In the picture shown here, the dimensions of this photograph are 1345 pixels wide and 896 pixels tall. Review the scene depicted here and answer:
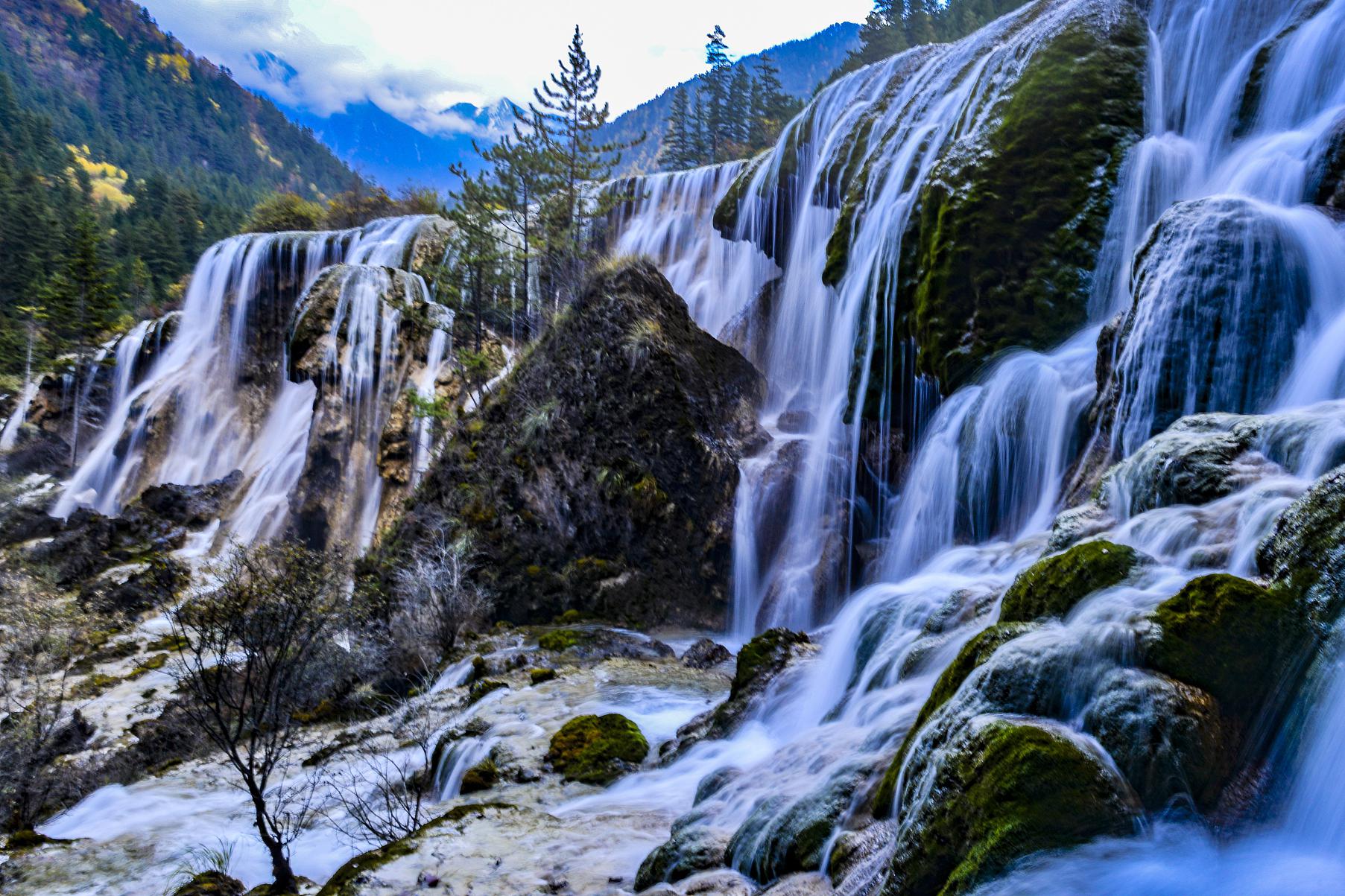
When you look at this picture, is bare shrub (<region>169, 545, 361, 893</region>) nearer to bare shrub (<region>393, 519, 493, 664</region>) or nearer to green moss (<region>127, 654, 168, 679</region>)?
bare shrub (<region>393, 519, 493, 664</region>)

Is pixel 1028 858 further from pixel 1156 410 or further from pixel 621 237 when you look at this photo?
pixel 621 237

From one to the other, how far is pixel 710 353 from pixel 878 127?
8438 mm

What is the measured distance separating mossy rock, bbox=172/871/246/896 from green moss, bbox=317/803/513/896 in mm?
1736

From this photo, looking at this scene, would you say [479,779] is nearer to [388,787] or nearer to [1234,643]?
[388,787]

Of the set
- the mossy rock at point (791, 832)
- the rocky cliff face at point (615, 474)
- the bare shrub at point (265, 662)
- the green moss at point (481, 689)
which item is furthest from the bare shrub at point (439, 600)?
the mossy rock at point (791, 832)

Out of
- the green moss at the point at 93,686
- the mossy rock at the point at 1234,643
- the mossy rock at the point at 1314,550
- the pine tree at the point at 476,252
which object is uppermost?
the pine tree at the point at 476,252

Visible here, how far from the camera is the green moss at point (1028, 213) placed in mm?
15211

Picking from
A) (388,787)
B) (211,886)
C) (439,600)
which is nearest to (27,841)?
(211,886)

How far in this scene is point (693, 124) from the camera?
72.1 meters

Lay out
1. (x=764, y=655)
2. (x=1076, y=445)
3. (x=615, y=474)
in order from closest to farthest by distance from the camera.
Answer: (x=764, y=655)
(x=1076, y=445)
(x=615, y=474)

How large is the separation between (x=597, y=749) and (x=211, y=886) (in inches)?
157

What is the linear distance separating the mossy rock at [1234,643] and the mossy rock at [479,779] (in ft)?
22.6

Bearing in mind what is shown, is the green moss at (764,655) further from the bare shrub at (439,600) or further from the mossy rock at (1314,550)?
the bare shrub at (439,600)

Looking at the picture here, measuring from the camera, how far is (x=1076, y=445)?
12617mm
